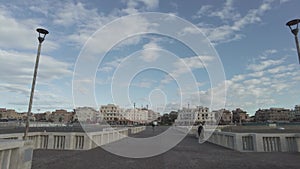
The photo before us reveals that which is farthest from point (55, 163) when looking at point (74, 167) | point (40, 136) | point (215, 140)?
point (215, 140)

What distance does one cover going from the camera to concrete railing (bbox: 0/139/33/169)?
374cm

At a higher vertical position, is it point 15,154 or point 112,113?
point 112,113

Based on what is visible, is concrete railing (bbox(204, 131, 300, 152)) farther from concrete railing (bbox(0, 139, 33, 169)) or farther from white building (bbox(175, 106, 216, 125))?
white building (bbox(175, 106, 216, 125))

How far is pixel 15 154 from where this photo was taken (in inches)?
158

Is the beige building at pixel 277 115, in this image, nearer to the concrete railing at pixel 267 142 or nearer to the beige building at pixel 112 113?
the beige building at pixel 112 113

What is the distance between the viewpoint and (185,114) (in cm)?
9275

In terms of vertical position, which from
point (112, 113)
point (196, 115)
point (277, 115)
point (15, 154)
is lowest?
point (15, 154)

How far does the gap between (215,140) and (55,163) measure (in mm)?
11075

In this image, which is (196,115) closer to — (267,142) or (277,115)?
(277,115)

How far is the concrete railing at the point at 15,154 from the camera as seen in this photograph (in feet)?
12.3

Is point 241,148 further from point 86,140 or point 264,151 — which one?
point 86,140

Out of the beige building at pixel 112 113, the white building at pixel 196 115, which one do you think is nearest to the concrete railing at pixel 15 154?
the white building at pixel 196 115

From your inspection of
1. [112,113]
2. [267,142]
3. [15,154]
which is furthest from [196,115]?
[15,154]

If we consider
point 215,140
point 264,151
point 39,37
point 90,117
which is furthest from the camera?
point 90,117
